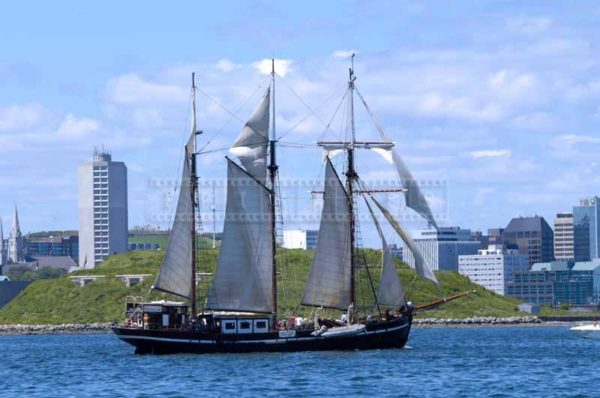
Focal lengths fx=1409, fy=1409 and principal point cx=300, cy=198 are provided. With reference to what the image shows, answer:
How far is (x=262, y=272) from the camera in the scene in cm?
10369

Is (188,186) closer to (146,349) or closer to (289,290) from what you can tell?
(146,349)

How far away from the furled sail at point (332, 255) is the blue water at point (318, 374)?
173 inches

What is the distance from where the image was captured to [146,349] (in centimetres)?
10594

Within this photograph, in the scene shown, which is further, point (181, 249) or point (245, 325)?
point (181, 249)

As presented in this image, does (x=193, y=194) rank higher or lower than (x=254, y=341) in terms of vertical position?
higher

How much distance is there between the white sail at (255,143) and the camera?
103 metres

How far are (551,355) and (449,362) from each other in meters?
15.1

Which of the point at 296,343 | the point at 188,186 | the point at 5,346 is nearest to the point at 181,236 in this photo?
the point at 188,186

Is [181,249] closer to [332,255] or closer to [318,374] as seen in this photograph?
[332,255]

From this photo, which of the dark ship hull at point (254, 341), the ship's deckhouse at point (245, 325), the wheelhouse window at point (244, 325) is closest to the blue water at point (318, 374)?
the dark ship hull at point (254, 341)

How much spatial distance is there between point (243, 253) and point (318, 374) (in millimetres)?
19612

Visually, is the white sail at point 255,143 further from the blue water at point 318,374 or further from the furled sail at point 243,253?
the blue water at point 318,374

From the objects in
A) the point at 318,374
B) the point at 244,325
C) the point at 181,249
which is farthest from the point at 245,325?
the point at 318,374

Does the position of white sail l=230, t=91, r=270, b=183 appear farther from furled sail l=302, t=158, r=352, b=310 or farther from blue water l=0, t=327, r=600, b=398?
blue water l=0, t=327, r=600, b=398
